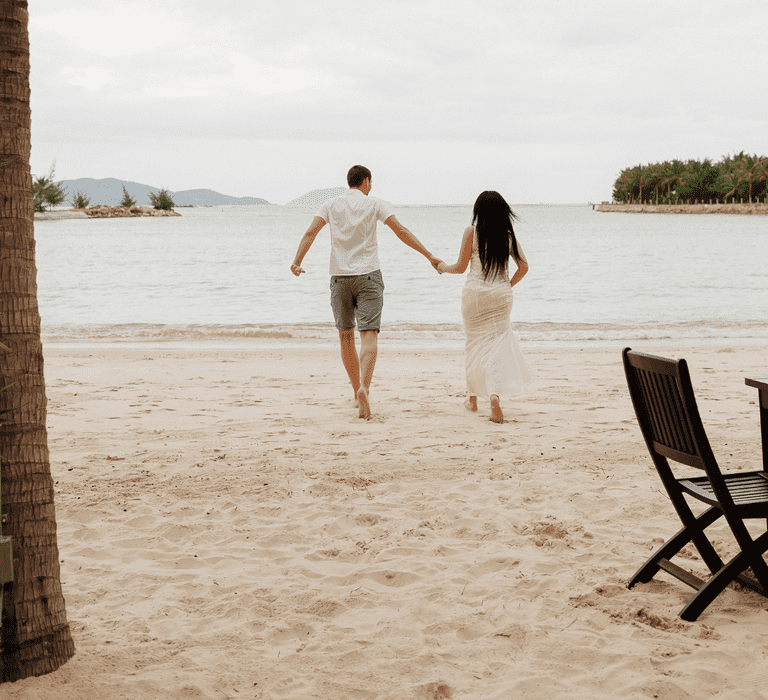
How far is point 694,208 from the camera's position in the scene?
11275 centimetres

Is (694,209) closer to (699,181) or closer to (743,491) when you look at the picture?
(699,181)

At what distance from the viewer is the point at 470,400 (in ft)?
20.9

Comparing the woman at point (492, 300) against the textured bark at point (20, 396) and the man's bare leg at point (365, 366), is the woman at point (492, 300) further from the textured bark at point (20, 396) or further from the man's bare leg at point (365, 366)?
the textured bark at point (20, 396)

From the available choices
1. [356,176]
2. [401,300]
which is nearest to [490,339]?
[356,176]

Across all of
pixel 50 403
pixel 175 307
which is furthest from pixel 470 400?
pixel 175 307

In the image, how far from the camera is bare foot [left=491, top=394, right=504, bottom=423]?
5.87 m

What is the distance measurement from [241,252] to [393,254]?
878 cm

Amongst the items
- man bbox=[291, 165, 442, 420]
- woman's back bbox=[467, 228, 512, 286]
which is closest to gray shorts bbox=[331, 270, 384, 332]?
man bbox=[291, 165, 442, 420]

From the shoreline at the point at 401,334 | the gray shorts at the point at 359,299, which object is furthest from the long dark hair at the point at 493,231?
the shoreline at the point at 401,334

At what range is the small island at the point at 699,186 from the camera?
102 meters

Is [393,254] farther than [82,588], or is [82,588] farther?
[393,254]

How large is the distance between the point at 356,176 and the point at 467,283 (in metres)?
1.34

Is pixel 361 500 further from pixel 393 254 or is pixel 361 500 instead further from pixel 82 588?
pixel 393 254

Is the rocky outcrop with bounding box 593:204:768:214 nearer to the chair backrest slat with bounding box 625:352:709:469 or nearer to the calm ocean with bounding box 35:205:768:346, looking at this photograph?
the calm ocean with bounding box 35:205:768:346
